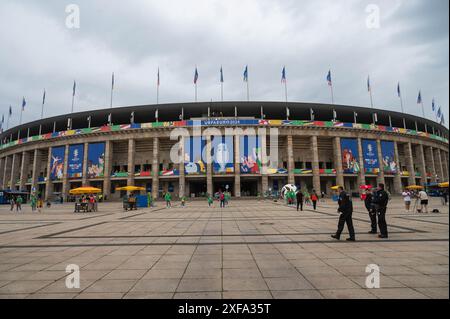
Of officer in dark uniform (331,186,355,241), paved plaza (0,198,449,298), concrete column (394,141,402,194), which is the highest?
concrete column (394,141,402,194)

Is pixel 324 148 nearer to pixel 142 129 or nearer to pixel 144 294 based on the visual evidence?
pixel 142 129

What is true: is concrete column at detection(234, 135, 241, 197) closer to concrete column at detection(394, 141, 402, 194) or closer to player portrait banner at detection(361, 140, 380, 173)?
player portrait banner at detection(361, 140, 380, 173)

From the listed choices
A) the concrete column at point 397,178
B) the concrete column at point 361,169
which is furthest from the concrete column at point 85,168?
the concrete column at point 397,178

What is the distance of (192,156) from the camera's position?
47.2 m

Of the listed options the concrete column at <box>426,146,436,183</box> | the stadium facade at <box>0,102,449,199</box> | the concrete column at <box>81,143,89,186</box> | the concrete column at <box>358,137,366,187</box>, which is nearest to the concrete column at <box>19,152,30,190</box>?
the stadium facade at <box>0,102,449,199</box>

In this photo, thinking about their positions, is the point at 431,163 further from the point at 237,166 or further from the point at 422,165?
the point at 237,166

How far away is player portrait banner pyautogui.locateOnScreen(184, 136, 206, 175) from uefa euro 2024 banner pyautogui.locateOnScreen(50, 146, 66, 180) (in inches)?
1108

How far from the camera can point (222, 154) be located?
47.2m

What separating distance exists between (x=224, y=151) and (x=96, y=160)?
2712cm

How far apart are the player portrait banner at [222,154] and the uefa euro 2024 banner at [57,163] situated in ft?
110

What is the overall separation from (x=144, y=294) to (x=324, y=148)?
181 ft

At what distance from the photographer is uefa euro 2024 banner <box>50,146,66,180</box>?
170 feet
